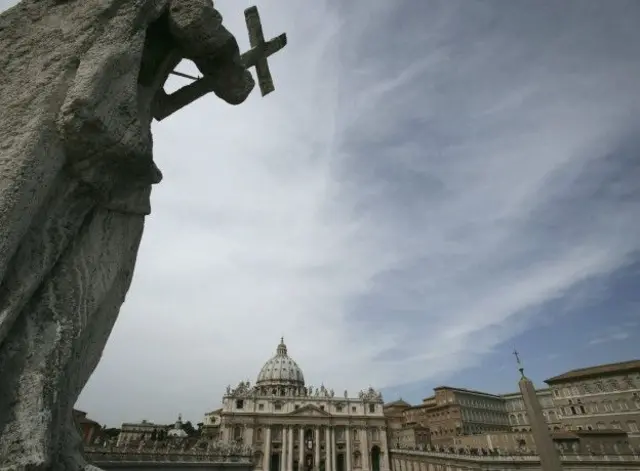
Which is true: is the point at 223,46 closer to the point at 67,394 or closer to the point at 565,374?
the point at 67,394

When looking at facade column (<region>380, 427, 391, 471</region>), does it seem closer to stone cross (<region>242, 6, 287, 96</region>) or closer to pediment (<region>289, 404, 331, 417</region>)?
pediment (<region>289, 404, 331, 417</region>)

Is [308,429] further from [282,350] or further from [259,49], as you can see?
[259,49]

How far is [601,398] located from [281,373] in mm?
54457

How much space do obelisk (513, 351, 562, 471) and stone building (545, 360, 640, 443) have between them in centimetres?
3333

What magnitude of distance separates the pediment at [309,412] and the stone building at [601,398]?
→ 34.0 meters

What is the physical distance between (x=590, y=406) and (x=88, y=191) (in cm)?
5558

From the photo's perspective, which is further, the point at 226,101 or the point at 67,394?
the point at 226,101

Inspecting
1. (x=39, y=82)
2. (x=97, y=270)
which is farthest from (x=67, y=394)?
(x=39, y=82)

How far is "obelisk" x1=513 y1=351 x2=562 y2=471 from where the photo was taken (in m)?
14.6

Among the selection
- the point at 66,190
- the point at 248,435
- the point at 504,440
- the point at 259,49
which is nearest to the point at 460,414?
the point at 504,440

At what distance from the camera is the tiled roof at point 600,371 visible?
41281mm

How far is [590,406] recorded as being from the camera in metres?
43.7

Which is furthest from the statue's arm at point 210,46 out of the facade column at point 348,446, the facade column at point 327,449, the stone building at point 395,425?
the stone building at point 395,425

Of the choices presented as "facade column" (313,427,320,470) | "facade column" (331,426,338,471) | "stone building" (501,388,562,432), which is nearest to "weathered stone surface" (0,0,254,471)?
"facade column" (313,427,320,470)
